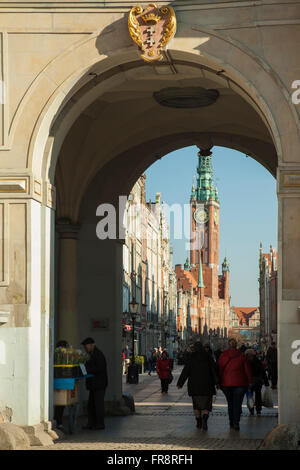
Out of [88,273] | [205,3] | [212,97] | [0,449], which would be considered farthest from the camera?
[88,273]

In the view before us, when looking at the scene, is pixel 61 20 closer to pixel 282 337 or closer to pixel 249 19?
pixel 249 19

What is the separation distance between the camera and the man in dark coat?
16.8 metres

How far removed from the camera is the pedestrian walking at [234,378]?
1711 centimetres

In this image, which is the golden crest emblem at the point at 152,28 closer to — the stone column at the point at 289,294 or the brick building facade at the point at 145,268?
the stone column at the point at 289,294

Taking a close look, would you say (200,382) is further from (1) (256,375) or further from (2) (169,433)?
(1) (256,375)

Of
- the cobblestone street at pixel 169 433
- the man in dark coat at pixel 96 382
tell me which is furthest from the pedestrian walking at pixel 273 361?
the man in dark coat at pixel 96 382

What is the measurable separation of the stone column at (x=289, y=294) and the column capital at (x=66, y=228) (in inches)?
294

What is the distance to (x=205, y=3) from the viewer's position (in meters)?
14.4

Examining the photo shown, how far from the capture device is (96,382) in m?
16.9

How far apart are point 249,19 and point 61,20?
294 centimetres

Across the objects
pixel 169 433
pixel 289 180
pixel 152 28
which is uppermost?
pixel 152 28

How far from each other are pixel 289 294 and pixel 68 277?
777 centimetres

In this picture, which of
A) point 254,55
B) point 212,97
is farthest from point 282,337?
point 212,97

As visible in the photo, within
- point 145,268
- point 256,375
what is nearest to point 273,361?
point 256,375
